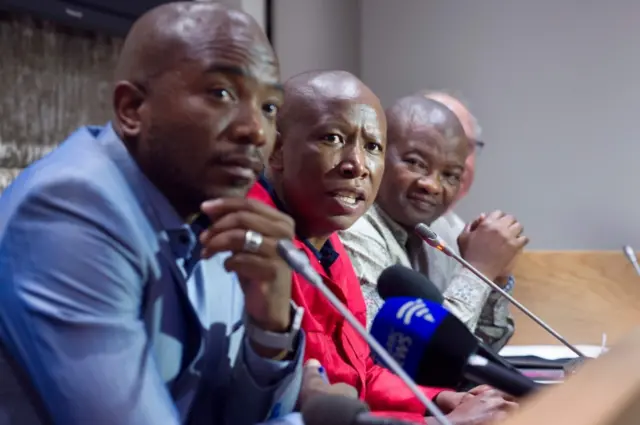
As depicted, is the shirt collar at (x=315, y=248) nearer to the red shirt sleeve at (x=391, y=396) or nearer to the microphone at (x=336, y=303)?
the red shirt sleeve at (x=391, y=396)

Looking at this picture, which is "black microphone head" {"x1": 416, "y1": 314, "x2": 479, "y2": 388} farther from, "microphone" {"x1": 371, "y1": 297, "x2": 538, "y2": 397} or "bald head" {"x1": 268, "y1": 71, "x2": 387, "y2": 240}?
"bald head" {"x1": 268, "y1": 71, "x2": 387, "y2": 240}

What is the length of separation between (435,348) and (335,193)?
318 mm

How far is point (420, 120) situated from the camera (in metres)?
1.41


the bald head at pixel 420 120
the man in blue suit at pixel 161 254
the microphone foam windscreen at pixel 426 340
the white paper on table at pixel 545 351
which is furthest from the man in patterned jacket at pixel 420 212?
the man in blue suit at pixel 161 254

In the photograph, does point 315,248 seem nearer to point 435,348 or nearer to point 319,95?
point 319,95

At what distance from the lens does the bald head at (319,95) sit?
1.08 metres

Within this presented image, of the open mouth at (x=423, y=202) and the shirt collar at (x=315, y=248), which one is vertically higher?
the shirt collar at (x=315, y=248)

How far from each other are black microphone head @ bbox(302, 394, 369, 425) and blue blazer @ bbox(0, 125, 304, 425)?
0.31 ft

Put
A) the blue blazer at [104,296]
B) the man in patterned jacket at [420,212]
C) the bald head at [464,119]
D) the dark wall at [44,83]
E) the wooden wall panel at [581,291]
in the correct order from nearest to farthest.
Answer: the blue blazer at [104,296], the man in patterned jacket at [420,212], the dark wall at [44,83], the bald head at [464,119], the wooden wall panel at [581,291]

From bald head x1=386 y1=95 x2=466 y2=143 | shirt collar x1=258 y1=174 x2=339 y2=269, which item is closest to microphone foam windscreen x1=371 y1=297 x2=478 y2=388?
shirt collar x1=258 y1=174 x2=339 y2=269

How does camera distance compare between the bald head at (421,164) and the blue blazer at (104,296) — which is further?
the bald head at (421,164)

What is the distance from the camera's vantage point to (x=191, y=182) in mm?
712

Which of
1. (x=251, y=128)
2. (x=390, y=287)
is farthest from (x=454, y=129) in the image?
(x=251, y=128)

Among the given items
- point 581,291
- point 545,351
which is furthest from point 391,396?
point 581,291
